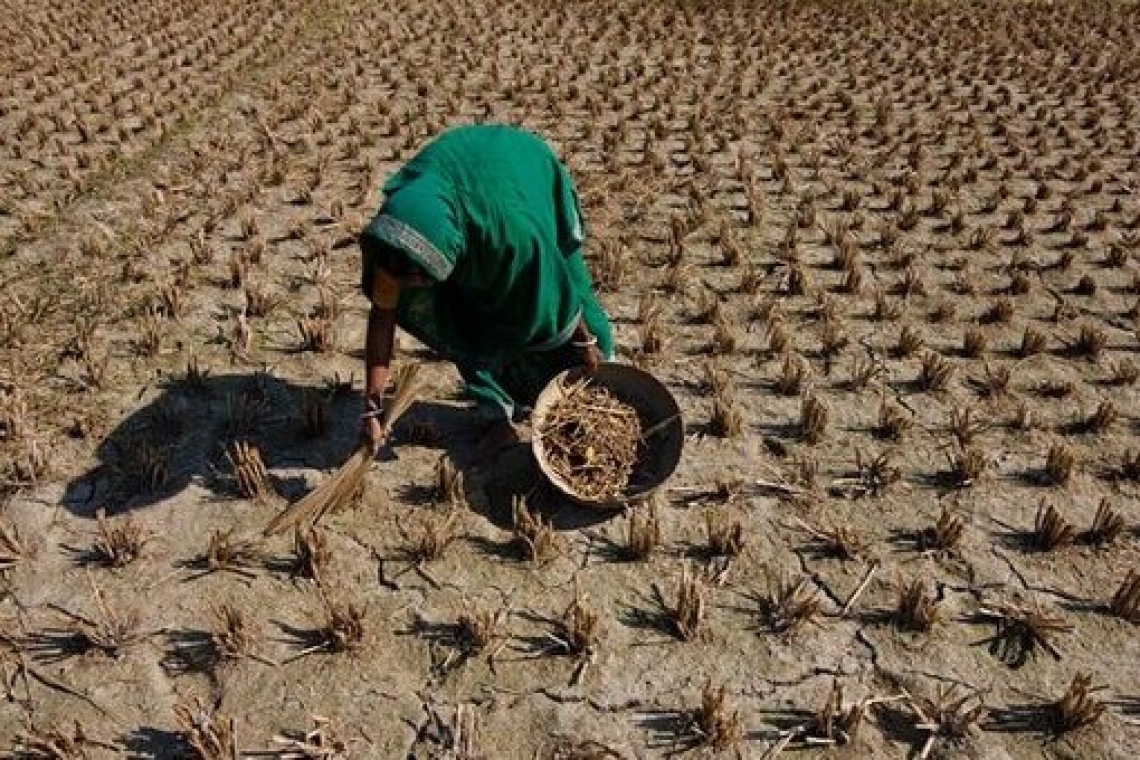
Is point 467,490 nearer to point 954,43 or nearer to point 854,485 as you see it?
point 854,485

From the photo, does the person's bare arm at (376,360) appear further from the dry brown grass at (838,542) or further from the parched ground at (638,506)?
the dry brown grass at (838,542)

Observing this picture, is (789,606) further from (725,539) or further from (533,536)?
(533,536)

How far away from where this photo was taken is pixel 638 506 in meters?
3.52

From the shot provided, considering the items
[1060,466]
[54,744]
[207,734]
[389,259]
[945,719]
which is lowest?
[54,744]

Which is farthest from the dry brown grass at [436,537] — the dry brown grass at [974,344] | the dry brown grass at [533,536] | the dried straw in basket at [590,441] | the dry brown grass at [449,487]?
the dry brown grass at [974,344]

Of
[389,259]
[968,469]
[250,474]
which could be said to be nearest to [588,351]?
[389,259]

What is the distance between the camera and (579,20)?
1043 cm

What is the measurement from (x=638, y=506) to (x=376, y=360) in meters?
1.14

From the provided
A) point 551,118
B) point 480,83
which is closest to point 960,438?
point 551,118

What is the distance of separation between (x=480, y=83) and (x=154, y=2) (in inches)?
164

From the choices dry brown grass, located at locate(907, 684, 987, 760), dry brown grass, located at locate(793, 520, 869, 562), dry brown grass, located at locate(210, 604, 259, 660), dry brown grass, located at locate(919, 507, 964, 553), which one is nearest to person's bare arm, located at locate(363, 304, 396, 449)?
dry brown grass, located at locate(210, 604, 259, 660)

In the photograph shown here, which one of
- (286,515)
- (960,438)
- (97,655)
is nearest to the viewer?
(97,655)

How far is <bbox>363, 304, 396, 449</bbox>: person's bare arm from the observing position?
3033 millimetres

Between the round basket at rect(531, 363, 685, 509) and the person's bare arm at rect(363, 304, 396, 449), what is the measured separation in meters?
0.61
